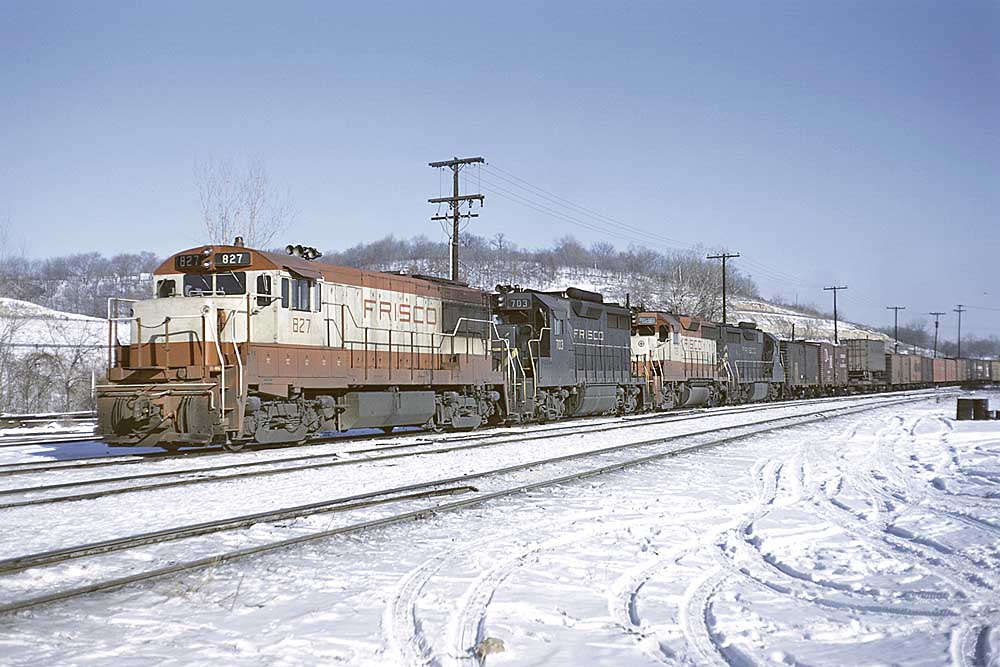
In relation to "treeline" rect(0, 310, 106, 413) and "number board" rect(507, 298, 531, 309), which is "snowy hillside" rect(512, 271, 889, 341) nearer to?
"treeline" rect(0, 310, 106, 413)

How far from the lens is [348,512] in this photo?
811 cm

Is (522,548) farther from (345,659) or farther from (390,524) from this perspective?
(345,659)

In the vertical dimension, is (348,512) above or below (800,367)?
below

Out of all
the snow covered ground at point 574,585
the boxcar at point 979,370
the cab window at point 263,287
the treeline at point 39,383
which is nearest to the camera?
the snow covered ground at point 574,585

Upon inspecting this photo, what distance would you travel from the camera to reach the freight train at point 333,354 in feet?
42.7

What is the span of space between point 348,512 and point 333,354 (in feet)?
23.7

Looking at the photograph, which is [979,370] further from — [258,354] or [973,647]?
[973,647]

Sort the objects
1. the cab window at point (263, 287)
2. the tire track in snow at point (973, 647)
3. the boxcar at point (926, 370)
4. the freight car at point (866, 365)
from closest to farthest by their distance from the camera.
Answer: the tire track in snow at point (973, 647), the cab window at point (263, 287), the freight car at point (866, 365), the boxcar at point (926, 370)

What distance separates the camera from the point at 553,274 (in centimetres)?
14150

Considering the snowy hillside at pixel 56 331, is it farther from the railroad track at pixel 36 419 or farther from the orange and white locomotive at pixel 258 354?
the orange and white locomotive at pixel 258 354

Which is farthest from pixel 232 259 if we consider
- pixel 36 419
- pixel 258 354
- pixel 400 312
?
pixel 36 419

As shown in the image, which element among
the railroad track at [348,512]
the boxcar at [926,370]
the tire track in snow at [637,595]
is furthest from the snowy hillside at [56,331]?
the boxcar at [926,370]

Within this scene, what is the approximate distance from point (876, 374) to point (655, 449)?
162 ft

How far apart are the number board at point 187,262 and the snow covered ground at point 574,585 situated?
17.0 feet
